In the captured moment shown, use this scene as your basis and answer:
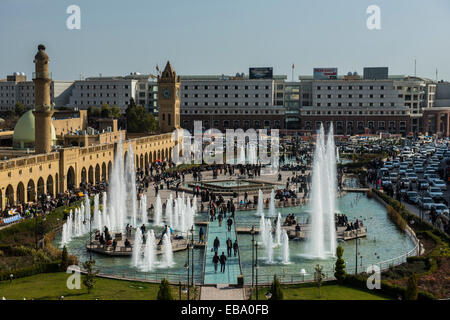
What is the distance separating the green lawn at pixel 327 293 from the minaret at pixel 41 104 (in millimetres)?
30221

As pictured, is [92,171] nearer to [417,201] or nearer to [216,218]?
[216,218]

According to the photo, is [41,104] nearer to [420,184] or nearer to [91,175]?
[91,175]

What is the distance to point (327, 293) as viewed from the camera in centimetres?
2400

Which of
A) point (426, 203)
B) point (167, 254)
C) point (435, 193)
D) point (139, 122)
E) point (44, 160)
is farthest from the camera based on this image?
point (139, 122)

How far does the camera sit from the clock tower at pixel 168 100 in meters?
85.3

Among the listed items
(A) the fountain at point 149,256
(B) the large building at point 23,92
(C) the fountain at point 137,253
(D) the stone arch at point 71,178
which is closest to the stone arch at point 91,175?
(D) the stone arch at point 71,178

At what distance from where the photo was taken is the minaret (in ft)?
163

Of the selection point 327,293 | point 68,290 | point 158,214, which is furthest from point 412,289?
point 158,214

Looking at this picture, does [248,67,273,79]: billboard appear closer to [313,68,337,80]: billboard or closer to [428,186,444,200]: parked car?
[313,68,337,80]: billboard

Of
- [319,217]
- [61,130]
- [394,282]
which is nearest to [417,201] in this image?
[319,217]

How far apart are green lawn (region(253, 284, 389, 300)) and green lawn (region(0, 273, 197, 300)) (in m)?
3.95

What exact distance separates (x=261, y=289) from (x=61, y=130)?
59.3 meters

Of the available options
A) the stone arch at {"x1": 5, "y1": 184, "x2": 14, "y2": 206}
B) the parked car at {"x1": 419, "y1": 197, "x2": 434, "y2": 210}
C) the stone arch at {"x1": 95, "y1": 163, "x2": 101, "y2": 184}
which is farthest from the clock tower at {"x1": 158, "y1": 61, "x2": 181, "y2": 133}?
the parked car at {"x1": 419, "y1": 197, "x2": 434, "y2": 210}

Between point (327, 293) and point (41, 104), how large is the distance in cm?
3250
